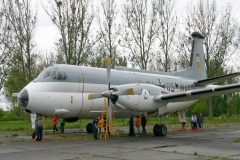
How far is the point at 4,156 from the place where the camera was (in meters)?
9.91

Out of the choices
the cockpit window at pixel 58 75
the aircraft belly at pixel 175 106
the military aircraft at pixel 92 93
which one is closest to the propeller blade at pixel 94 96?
the military aircraft at pixel 92 93

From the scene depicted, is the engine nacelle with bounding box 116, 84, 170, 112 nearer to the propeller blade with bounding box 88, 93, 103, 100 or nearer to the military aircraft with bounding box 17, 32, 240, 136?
the military aircraft with bounding box 17, 32, 240, 136

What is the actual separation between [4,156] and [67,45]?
76.8 ft

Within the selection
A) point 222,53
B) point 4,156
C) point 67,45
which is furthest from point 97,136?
point 222,53

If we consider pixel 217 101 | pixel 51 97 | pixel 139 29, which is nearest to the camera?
pixel 51 97

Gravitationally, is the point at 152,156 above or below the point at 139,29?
below

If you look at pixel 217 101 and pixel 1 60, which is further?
pixel 217 101

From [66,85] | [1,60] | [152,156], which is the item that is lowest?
[152,156]

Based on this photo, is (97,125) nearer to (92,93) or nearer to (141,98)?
(92,93)

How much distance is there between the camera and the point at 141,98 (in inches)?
597

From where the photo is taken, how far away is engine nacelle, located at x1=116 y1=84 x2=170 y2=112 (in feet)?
48.1

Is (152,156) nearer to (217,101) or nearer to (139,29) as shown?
(139,29)

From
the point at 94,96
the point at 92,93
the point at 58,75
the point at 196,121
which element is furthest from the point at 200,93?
the point at 196,121

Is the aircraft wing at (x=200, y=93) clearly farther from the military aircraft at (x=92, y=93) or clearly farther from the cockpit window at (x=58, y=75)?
the cockpit window at (x=58, y=75)
